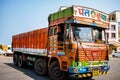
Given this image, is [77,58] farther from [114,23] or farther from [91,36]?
[114,23]

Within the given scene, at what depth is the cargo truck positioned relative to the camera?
7848mm

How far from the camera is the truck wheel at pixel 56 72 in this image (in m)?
8.55

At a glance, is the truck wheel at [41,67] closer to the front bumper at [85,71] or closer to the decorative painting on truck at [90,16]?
the front bumper at [85,71]

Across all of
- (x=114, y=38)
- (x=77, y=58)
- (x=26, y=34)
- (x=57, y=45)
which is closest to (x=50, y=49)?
(x=57, y=45)

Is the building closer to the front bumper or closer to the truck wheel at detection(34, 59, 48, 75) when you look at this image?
the truck wheel at detection(34, 59, 48, 75)

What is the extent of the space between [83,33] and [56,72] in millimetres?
2397

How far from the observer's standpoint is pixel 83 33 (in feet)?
26.9

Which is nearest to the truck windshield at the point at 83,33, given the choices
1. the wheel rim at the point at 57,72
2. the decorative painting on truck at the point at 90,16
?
the decorative painting on truck at the point at 90,16

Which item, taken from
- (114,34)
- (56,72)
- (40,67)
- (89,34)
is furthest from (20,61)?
(114,34)

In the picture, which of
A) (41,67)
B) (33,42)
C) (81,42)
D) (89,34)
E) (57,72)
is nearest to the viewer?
(81,42)

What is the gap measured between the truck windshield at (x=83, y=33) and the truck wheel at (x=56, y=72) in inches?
71.7

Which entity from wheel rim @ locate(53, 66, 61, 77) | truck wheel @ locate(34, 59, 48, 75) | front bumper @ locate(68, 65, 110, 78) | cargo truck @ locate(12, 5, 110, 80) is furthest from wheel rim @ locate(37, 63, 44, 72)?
front bumper @ locate(68, 65, 110, 78)

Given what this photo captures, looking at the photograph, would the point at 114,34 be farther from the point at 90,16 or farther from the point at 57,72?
the point at 57,72

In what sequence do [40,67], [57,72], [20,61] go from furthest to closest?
1. [20,61]
2. [40,67]
3. [57,72]
